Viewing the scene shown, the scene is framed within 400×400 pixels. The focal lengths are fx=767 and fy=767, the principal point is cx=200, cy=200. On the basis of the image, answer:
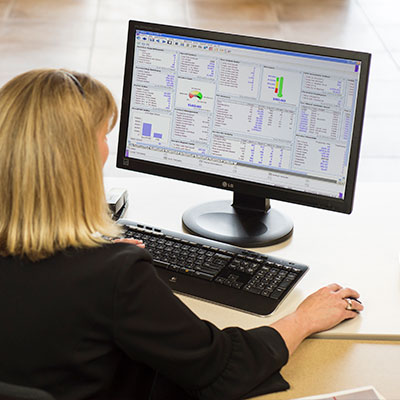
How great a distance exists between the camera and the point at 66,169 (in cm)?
127

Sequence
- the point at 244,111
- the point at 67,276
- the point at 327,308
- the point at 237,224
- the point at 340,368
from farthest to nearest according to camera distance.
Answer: the point at 237,224
the point at 244,111
the point at 327,308
the point at 340,368
the point at 67,276

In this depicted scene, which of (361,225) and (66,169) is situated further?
(361,225)

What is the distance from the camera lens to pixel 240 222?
1942 millimetres

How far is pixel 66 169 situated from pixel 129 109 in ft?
2.24

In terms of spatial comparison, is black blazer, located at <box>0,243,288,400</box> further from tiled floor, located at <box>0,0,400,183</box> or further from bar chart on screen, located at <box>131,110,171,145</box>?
tiled floor, located at <box>0,0,400,183</box>

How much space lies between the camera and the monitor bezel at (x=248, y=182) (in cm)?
171

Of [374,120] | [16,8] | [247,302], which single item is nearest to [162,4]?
[16,8]

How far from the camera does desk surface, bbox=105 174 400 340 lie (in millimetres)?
1583

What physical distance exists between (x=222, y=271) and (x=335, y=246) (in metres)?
0.34

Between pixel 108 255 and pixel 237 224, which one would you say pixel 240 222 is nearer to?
pixel 237 224

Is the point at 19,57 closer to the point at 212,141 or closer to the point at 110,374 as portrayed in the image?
the point at 212,141

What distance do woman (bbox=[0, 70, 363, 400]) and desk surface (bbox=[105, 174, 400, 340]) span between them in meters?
0.29

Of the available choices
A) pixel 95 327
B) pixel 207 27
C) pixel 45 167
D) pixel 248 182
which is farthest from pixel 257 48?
pixel 207 27

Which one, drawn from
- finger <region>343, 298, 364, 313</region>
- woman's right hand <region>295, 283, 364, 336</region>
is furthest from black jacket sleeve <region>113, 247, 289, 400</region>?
finger <region>343, 298, 364, 313</region>
